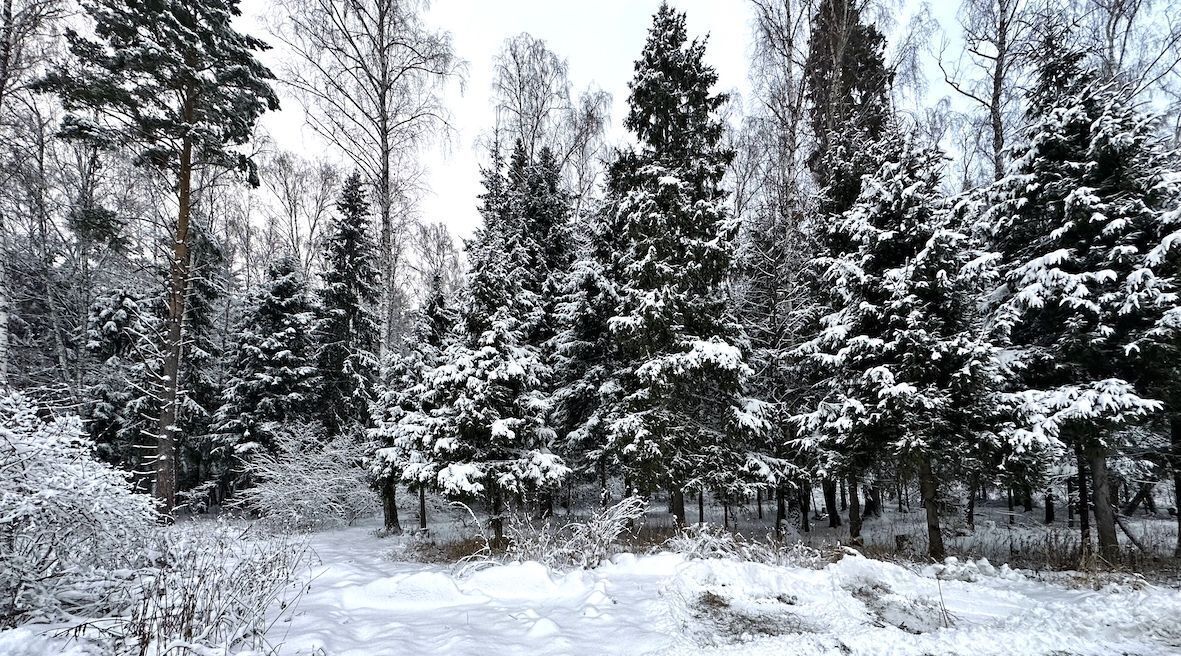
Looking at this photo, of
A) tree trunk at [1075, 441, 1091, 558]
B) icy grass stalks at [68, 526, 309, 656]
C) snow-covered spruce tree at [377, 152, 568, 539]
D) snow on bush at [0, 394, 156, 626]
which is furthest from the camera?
snow-covered spruce tree at [377, 152, 568, 539]

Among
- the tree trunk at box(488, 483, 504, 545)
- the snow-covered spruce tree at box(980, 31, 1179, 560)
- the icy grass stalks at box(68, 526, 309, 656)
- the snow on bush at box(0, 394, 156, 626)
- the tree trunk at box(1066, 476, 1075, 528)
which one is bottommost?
the tree trunk at box(1066, 476, 1075, 528)

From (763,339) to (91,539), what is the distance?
14.2 metres

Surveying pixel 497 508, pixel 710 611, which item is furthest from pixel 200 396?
pixel 710 611

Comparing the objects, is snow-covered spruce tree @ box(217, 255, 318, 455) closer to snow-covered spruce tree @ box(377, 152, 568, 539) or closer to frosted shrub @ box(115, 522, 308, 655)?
snow-covered spruce tree @ box(377, 152, 568, 539)

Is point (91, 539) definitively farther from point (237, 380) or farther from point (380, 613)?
point (237, 380)

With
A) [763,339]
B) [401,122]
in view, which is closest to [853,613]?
[763,339]

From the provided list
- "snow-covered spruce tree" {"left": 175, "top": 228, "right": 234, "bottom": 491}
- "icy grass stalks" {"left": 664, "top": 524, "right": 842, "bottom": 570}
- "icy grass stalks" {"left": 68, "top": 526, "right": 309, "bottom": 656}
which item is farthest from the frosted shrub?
"snow-covered spruce tree" {"left": 175, "top": 228, "right": 234, "bottom": 491}

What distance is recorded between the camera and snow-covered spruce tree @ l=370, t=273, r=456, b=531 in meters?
12.2

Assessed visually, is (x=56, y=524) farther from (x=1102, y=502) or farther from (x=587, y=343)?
(x=1102, y=502)

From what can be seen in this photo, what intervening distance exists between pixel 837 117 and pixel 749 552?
11.5 metres

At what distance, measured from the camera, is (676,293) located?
1156 centimetres

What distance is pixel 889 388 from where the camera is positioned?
941cm

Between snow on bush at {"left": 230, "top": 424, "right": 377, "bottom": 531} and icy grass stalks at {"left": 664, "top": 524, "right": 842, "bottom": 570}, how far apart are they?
11496 millimetres

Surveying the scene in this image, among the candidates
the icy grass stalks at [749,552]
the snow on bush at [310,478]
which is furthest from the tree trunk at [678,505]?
the snow on bush at [310,478]
